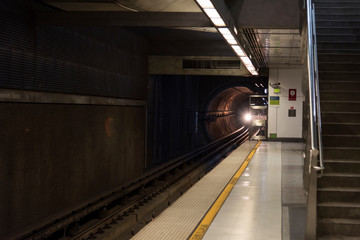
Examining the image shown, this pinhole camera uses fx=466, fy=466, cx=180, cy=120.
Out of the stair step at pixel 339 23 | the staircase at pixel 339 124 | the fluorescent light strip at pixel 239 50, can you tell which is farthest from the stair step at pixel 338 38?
the fluorescent light strip at pixel 239 50

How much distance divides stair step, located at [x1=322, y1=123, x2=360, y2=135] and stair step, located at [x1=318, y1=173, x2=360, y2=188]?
2.32ft

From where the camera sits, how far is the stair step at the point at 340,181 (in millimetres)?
4762

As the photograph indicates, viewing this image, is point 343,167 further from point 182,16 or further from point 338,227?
point 182,16

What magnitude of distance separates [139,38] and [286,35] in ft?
18.3

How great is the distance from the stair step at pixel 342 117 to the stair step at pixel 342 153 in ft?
1.63

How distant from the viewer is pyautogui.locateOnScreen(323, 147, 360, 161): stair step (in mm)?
5074

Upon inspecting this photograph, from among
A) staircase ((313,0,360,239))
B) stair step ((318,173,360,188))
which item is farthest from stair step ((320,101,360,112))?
stair step ((318,173,360,188))

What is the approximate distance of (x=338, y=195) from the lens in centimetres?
461

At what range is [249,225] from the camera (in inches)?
201

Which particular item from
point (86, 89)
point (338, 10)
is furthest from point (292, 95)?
point (338, 10)

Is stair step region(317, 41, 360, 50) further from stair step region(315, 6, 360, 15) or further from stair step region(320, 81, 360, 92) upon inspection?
stair step region(315, 6, 360, 15)

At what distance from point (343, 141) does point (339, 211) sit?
107cm

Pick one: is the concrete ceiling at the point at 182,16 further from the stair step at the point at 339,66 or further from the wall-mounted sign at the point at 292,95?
the wall-mounted sign at the point at 292,95

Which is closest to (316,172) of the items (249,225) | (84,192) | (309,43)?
(249,225)
